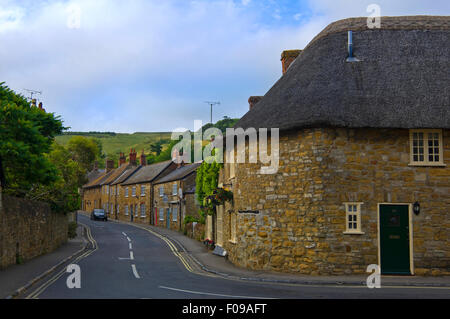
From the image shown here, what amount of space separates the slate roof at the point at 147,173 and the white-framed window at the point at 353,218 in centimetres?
3735

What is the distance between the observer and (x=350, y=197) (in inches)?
647

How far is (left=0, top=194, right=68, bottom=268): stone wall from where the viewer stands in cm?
1698

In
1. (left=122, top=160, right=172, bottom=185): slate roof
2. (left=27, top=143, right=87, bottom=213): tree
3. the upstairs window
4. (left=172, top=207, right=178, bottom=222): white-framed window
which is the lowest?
(left=172, top=207, right=178, bottom=222): white-framed window

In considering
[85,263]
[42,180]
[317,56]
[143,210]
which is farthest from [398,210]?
[143,210]

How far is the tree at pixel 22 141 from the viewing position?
17.5 metres

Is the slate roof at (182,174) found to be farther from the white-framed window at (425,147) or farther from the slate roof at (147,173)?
the white-framed window at (425,147)

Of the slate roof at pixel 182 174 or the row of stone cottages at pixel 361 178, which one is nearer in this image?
the row of stone cottages at pixel 361 178

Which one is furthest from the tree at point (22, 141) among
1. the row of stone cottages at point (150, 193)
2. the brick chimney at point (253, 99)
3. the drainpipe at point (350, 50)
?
the row of stone cottages at point (150, 193)

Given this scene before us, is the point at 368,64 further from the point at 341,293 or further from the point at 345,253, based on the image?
the point at 341,293

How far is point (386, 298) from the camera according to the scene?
11.6m

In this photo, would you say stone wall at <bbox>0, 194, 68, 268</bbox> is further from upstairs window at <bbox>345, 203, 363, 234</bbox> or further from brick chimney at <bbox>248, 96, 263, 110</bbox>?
brick chimney at <bbox>248, 96, 263, 110</bbox>

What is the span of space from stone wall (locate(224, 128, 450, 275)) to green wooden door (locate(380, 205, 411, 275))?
0.91ft

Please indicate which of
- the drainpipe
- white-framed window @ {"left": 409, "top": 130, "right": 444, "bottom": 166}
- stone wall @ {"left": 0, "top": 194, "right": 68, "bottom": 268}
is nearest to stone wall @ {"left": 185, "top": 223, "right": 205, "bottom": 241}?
stone wall @ {"left": 0, "top": 194, "right": 68, "bottom": 268}
